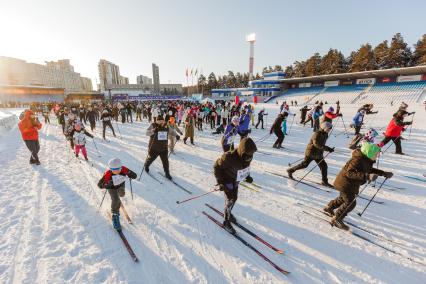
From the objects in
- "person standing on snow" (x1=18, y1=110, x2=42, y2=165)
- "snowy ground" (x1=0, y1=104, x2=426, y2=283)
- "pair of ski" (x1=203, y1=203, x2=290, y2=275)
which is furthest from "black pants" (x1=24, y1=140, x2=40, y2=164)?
"pair of ski" (x1=203, y1=203, x2=290, y2=275)

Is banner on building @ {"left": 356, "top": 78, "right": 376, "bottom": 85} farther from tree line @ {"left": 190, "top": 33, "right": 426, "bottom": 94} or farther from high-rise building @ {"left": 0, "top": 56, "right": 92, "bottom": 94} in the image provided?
high-rise building @ {"left": 0, "top": 56, "right": 92, "bottom": 94}

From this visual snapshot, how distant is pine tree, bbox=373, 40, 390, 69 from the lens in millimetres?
48375

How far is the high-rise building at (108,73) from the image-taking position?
117688mm

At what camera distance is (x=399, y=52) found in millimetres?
47219

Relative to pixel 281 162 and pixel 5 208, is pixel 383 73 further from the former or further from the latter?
pixel 5 208

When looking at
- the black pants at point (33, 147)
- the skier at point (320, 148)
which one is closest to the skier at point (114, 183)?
the skier at point (320, 148)

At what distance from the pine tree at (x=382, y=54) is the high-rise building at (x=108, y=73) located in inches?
4237

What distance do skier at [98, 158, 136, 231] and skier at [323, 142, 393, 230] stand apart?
4.04 m

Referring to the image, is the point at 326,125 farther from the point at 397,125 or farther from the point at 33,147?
the point at 33,147

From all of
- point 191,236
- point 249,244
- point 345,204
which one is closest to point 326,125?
point 345,204

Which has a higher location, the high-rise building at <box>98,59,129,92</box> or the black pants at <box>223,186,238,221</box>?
the high-rise building at <box>98,59,129,92</box>

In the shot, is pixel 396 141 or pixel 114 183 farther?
pixel 396 141

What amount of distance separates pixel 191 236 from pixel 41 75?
16454 centimetres

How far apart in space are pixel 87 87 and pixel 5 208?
199 m
